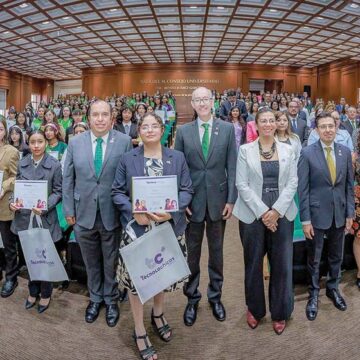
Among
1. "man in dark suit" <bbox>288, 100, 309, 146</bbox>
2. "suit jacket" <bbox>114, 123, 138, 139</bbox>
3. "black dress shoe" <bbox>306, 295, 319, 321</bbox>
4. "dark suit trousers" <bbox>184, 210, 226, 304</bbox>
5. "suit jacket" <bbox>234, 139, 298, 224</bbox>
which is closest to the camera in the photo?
"suit jacket" <bbox>234, 139, 298, 224</bbox>

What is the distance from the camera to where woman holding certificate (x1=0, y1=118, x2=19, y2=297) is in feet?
8.88

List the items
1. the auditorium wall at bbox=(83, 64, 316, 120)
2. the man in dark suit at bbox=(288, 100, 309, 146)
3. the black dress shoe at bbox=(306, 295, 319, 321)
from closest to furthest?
the black dress shoe at bbox=(306, 295, 319, 321), the man in dark suit at bbox=(288, 100, 309, 146), the auditorium wall at bbox=(83, 64, 316, 120)

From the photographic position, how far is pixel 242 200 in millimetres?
2230

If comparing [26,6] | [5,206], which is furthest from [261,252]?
[26,6]

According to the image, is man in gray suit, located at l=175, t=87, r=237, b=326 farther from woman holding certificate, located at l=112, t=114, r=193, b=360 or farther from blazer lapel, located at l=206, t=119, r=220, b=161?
woman holding certificate, located at l=112, t=114, r=193, b=360

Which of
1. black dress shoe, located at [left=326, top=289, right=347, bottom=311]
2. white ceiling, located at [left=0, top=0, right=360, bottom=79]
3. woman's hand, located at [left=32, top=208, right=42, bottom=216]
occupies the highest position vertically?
white ceiling, located at [left=0, top=0, right=360, bottom=79]

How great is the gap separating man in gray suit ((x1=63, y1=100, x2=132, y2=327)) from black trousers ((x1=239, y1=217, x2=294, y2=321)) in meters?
0.90

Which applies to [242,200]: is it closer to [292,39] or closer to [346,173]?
[346,173]

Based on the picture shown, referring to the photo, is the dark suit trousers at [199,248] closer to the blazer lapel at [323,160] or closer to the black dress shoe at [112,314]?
the black dress shoe at [112,314]

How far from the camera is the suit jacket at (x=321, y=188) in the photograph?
240 cm

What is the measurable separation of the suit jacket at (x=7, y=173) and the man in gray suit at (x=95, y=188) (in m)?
0.72

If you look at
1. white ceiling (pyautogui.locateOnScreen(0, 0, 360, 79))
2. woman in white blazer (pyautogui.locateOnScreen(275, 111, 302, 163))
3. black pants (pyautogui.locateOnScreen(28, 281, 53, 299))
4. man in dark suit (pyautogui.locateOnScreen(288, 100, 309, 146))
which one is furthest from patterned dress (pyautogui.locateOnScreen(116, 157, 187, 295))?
white ceiling (pyautogui.locateOnScreen(0, 0, 360, 79))

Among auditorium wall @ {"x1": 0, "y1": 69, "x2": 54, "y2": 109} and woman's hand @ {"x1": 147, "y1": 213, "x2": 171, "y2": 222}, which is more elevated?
auditorium wall @ {"x1": 0, "y1": 69, "x2": 54, "y2": 109}

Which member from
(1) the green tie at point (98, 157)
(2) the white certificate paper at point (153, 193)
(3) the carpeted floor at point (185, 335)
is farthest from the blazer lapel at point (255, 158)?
(3) the carpeted floor at point (185, 335)
